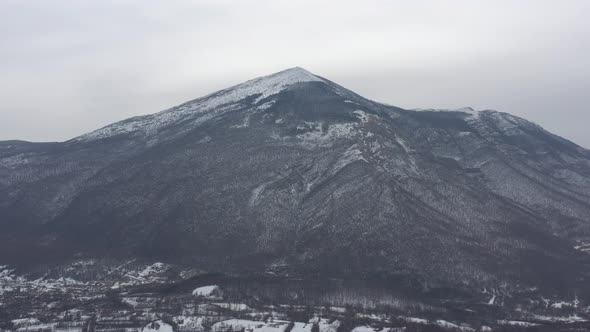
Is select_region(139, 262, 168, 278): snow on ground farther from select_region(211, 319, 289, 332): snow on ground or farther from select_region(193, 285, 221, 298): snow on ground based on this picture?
select_region(211, 319, 289, 332): snow on ground

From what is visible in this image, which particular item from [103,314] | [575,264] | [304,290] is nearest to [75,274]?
[103,314]

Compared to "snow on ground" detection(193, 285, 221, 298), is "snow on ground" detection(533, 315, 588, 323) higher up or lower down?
lower down

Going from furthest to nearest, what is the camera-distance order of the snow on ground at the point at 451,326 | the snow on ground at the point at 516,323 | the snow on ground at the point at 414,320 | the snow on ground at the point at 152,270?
the snow on ground at the point at 152,270 < the snow on ground at the point at 516,323 < the snow on ground at the point at 414,320 < the snow on ground at the point at 451,326

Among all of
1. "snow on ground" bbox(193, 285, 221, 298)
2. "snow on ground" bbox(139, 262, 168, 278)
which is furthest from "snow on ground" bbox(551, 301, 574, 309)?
"snow on ground" bbox(139, 262, 168, 278)

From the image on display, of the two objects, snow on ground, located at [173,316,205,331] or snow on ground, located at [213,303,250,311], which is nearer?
snow on ground, located at [173,316,205,331]

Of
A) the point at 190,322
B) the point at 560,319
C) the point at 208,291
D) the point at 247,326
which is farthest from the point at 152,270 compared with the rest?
the point at 560,319

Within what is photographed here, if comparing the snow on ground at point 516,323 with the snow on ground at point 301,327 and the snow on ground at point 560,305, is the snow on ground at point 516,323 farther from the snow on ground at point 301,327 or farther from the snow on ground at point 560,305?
the snow on ground at point 301,327

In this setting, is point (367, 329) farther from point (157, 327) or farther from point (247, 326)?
point (157, 327)

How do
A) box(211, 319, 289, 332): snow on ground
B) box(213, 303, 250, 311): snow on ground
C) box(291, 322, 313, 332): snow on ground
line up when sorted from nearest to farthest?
box(291, 322, 313, 332): snow on ground < box(211, 319, 289, 332): snow on ground < box(213, 303, 250, 311): snow on ground

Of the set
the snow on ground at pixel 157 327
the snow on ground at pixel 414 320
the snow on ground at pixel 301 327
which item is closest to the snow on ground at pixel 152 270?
the snow on ground at pixel 157 327

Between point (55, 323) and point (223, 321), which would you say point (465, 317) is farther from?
point (55, 323)

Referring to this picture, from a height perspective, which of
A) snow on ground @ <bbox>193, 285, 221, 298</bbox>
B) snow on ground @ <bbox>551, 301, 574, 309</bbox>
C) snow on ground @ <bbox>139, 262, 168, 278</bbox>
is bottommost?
snow on ground @ <bbox>551, 301, 574, 309</bbox>
